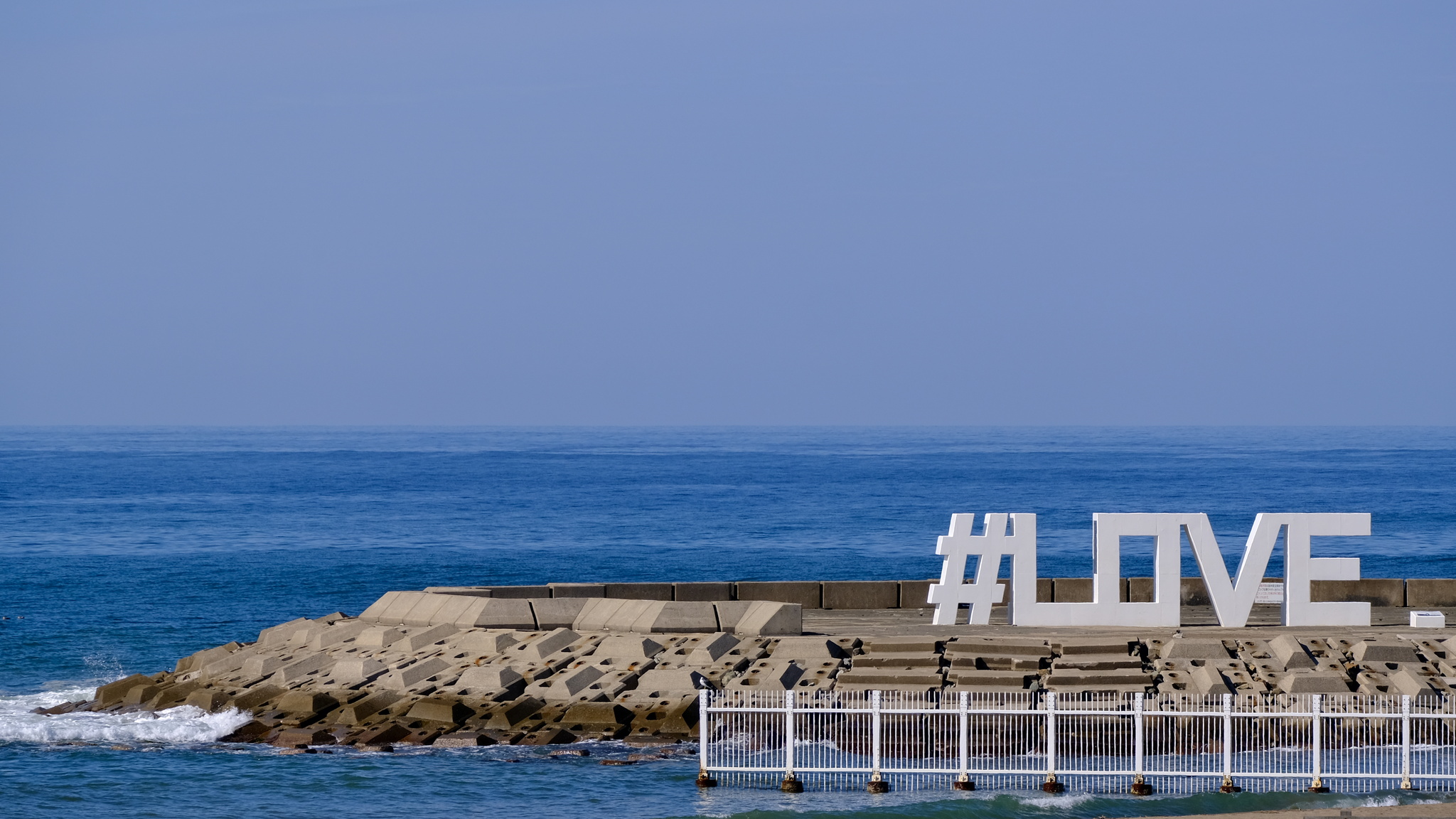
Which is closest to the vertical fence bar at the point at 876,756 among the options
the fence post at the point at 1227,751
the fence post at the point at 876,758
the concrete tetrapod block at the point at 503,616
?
the fence post at the point at 876,758

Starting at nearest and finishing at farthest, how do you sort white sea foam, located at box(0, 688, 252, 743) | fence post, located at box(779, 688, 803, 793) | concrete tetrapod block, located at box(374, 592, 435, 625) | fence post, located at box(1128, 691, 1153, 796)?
fence post, located at box(1128, 691, 1153, 796), fence post, located at box(779, 688, 803, 793), white sea foam, located at box(0, 688, 252, 743), concrete tetrapod block, located at box(374, 592, 435, 625)

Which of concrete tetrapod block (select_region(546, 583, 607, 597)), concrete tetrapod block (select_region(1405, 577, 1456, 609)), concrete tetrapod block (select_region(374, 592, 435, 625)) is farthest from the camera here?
concrete tetrapod block (select_region(1405, 577, 1456, 609))

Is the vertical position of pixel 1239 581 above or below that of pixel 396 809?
above

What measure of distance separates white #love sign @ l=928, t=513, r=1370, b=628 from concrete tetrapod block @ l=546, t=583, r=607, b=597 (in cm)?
728

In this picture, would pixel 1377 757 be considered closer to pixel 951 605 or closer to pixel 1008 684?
pixel 1008 684

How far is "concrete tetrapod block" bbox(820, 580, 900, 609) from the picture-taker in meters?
34.6

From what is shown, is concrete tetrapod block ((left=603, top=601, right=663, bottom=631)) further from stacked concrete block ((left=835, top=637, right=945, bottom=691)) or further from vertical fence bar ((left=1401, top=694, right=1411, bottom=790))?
vertical fence bar ((left=1401, top=694, right=1411, bottom=790))

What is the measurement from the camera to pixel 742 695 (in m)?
22.3

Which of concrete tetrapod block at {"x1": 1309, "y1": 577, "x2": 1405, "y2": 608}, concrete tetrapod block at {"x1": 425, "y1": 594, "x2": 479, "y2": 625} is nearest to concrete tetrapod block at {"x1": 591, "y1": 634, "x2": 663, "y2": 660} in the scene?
concrete tetrapod block at {"x1": 425, "y1": 594, "x2": 479, "y2": 625}

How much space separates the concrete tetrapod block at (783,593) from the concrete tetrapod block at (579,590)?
2717 millimetres

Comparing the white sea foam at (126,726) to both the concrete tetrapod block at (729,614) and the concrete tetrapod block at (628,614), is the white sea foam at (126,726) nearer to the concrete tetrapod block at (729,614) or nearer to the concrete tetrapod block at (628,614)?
the concrete tetrapod block at (628,614)

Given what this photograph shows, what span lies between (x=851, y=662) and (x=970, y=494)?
99274mm

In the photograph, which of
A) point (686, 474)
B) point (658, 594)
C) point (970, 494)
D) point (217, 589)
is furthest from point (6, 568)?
point (686, 474)

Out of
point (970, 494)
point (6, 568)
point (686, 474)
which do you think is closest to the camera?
point (6, 568)
